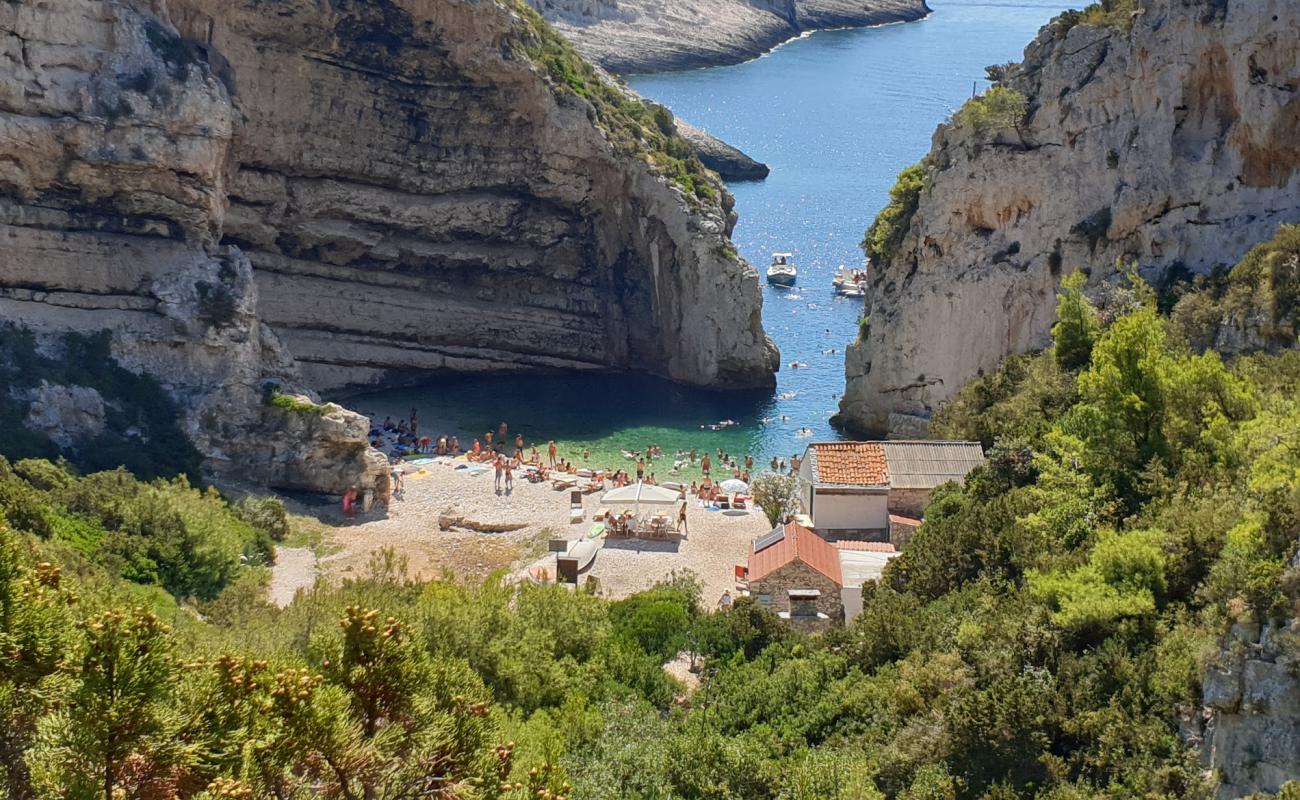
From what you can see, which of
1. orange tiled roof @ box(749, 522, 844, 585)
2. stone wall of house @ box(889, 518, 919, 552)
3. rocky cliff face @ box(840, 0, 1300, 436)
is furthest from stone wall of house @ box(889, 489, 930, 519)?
rocky cliff face @ box(840, 0, 1300, 436)

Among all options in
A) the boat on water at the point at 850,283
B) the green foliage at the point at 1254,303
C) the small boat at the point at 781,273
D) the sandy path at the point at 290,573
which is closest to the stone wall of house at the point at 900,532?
the green foliage at the point at 1254,303

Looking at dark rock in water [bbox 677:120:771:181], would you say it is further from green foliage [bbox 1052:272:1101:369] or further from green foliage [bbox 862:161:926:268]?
green foliage [bbox 1052:272:1101:369]

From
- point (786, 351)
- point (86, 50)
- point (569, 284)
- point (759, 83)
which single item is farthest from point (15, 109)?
point (759, 83)

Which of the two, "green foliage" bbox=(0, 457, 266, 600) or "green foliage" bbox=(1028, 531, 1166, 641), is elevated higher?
"green foliage" bbox=(1028, 531, 1166, 641)

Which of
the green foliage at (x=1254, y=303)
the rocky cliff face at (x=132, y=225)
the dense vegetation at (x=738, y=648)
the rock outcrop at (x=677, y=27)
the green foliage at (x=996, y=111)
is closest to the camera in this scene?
the dense vegetation at (x=738, y=648)

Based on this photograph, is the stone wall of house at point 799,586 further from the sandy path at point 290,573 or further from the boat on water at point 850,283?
the boat on water at point 850,283

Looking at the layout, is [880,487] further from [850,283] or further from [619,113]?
[850,283]
